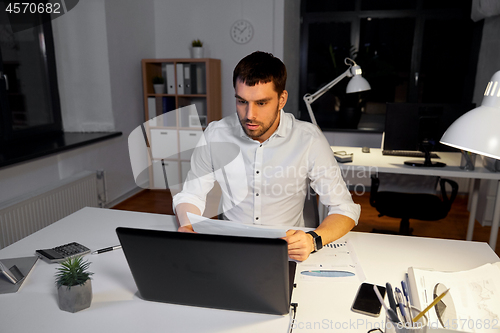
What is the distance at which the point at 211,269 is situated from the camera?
83 centimetres

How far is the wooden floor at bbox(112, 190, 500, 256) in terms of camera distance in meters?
2.99

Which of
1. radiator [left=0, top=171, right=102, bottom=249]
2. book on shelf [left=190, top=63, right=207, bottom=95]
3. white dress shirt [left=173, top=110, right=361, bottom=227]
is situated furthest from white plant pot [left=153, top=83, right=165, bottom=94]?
white dress shirt [left=173, top=110, right=361, bottom=227]

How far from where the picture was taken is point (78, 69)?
11.0 ft

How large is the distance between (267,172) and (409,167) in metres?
1.36

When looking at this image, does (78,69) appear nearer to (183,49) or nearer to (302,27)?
(183,49)

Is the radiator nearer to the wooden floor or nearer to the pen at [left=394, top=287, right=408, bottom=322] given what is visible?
the wooden floor

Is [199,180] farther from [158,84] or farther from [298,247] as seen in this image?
[158,84]

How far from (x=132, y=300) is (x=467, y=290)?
880mm

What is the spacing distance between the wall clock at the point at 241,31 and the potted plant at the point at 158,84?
0.92 meters

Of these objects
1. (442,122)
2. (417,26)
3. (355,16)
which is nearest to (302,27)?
(355,16)

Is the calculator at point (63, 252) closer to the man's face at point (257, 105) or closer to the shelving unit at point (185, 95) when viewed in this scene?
the man's face at point (257, 105)

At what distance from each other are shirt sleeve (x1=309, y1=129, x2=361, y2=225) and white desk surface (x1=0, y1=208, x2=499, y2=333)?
0.37 feet

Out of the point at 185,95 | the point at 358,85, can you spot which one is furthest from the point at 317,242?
the point at 185,95

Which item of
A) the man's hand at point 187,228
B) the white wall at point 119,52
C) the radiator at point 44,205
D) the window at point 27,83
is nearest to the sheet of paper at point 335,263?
the man's hand at point 187,228
